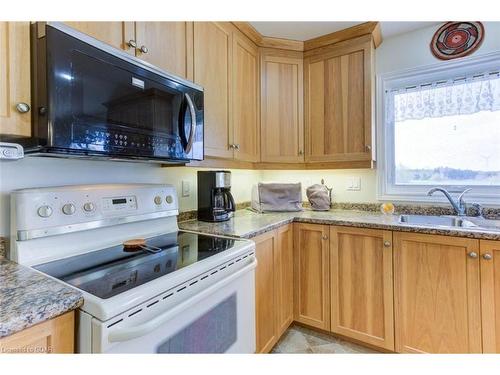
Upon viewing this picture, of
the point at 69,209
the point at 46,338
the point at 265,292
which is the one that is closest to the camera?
the point at 46,338

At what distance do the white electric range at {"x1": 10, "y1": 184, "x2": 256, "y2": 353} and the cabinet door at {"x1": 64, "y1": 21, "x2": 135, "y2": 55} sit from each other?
60 centimetres

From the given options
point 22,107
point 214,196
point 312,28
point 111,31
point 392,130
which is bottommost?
point 214,196

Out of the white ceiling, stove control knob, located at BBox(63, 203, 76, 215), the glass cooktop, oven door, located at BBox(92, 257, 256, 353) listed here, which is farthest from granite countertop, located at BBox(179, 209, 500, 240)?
the white ceiling

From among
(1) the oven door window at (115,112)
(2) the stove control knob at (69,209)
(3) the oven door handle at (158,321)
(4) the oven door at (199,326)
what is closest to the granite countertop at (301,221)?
(4) the oven door at (199,326)

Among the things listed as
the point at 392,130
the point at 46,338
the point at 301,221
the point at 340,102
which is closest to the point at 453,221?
the point at 392,130

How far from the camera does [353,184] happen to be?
2.21 meters

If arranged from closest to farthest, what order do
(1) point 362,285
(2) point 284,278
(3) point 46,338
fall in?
(3) point 46,338, (1) point 362,285, (2) point 284,278

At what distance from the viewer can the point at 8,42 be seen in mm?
750

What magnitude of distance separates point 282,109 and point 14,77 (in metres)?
1.72

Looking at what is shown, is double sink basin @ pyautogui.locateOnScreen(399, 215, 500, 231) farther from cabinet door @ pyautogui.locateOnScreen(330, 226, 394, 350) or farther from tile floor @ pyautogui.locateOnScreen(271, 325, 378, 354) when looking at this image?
tile floor @ pyautogui.locateOnScreen(271, 325, 378, 354)

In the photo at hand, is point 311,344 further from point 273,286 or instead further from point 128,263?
point 128,263

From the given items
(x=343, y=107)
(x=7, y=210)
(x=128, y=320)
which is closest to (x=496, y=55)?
(x=343, y=107)
